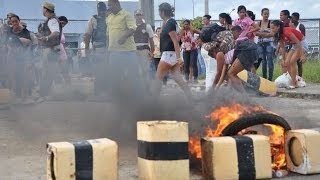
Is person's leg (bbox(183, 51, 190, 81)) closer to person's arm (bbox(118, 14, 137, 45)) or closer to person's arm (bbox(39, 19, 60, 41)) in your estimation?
person's arm (bbox(39, 19, 60, 41))

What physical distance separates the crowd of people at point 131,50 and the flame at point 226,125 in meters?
3.54

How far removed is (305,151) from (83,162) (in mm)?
2065

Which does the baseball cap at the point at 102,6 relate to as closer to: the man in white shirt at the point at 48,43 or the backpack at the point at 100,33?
the backpack at the point at 100,33

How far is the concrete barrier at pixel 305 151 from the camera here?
→ 18.1 feet

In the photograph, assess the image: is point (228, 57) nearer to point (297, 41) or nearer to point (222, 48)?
point (222, 48)

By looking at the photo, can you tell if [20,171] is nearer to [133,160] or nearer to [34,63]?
[133,160]

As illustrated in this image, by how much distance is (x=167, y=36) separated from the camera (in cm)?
1036

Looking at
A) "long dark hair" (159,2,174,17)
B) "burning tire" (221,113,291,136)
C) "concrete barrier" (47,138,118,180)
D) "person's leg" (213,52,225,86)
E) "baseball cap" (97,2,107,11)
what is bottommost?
"concrete barrier" (47,138,118,180)

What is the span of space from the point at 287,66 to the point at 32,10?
17099 millimetres

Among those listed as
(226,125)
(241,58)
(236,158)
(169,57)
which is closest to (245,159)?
(236,158)

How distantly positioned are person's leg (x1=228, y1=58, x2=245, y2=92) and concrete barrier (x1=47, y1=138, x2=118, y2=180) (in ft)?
18.6

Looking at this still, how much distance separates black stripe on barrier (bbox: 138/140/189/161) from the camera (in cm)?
495

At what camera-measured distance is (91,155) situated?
4.91m

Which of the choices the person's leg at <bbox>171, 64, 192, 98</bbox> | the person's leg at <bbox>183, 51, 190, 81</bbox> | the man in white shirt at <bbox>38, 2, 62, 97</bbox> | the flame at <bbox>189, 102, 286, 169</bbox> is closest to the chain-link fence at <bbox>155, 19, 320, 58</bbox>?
the person's leg at <bbox>183, 51, 190, 81</bbox>
